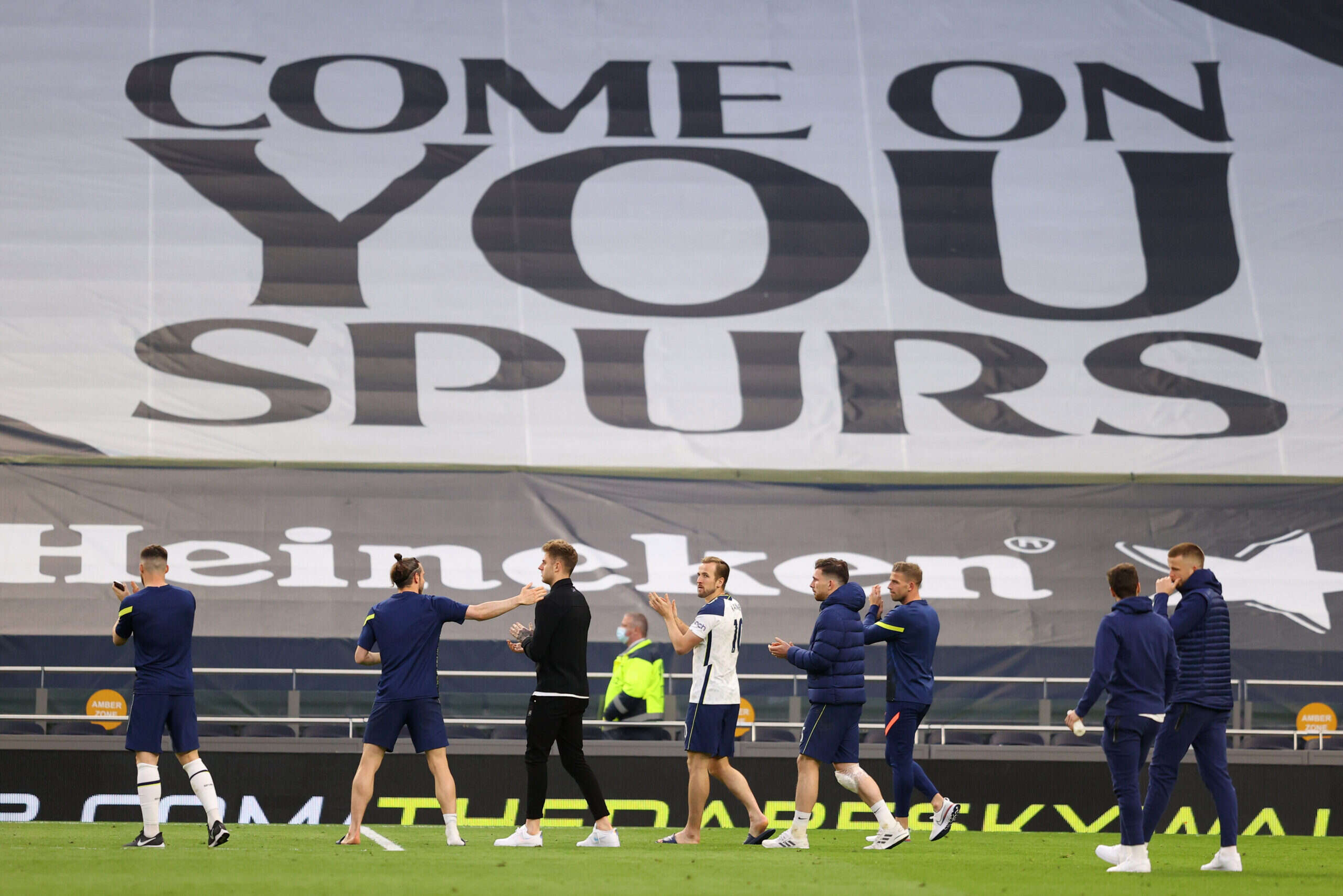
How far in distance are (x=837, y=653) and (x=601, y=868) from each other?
7.33ft

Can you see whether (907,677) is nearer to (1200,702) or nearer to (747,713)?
(1200,702)

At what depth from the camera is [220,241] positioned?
1967cm

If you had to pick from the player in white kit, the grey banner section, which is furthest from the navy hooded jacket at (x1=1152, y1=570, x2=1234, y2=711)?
the grey banner section

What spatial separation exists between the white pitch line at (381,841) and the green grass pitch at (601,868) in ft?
0.36

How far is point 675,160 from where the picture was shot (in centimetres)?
2105

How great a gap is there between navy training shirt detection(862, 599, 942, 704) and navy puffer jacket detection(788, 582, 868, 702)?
0.66 metres

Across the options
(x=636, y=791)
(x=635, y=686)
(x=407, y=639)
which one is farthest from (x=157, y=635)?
(x=636, y=791)

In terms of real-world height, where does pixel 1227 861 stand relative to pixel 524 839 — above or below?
below

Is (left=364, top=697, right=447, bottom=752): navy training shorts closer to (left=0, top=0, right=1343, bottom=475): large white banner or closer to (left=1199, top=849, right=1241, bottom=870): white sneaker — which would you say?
(left=1199, top=849, right=1241, bottom=870): white sneaker

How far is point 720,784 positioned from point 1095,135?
12.1 meters

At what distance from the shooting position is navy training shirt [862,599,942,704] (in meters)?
10.4

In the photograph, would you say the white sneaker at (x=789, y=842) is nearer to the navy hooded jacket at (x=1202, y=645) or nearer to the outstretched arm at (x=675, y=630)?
the outstretched arm at (x=675, y=630)

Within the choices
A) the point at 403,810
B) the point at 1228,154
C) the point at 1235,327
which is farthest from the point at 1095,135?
the point at 403,810

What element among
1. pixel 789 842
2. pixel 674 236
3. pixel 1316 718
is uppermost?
pixel 674 236
